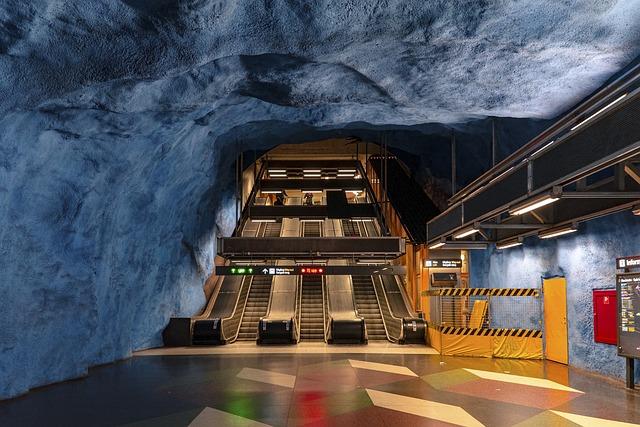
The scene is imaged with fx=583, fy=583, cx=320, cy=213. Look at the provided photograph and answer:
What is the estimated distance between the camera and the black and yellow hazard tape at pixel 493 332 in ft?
49.5

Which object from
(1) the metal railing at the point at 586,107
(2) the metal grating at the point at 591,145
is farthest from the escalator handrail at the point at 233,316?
(2) the metal grating at the point at 591,145

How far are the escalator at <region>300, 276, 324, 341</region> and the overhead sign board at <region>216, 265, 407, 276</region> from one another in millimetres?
3402

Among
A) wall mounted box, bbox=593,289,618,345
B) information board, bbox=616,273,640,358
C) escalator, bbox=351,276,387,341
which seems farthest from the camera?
escalator, bbox=351,276,387,341

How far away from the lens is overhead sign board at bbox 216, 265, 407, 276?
56.6 feet

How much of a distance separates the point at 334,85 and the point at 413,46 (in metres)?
2.38

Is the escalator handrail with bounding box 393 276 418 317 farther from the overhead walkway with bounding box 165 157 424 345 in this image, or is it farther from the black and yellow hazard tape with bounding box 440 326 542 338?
the black and yellow hazard tape with bounding box 440 326 542 338

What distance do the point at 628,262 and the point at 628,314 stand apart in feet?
3.29

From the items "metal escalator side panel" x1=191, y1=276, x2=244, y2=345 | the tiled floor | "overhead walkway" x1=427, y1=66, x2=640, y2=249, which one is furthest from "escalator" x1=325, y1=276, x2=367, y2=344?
"overhead walkway" x1=427, y1=66, x2=640, y2=249

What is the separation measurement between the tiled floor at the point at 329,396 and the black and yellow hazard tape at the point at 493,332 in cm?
88

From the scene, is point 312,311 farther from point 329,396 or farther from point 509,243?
point 329,396

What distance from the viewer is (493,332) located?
15602 millimetres

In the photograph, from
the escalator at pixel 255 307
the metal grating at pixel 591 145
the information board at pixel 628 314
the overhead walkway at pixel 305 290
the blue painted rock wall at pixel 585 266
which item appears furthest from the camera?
the escalator at pixel 255 307

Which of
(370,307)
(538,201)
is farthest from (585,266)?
(370,307)

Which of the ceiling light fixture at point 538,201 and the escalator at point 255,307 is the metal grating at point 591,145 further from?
the escalator at point 255,307
